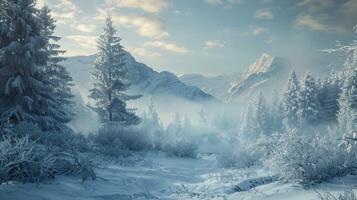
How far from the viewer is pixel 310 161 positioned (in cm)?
810

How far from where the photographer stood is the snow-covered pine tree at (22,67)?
17859 mm

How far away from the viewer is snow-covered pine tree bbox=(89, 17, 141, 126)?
105 ft

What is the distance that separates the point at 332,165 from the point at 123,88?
26180 mm

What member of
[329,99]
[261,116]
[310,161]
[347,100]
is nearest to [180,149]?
[310,161]

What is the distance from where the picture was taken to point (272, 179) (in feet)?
31.8

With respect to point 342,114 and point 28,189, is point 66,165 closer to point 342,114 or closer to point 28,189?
point 28,189

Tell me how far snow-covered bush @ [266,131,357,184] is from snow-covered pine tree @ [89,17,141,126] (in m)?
24.3

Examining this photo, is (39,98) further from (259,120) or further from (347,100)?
(259,120)

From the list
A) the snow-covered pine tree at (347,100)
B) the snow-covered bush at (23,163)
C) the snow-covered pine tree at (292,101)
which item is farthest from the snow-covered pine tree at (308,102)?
the snow-covered bush at (23,163)

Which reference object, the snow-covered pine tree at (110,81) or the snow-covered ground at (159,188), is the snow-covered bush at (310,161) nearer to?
the snow-covered ground at (159,188)

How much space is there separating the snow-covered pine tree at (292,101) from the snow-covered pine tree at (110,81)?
2230 cm

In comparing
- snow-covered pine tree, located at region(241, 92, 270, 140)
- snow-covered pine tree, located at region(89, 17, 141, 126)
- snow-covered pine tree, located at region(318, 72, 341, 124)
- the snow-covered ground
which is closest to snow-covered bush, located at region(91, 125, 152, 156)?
the snow-covered ground

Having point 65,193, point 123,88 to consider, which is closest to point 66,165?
point 65,193

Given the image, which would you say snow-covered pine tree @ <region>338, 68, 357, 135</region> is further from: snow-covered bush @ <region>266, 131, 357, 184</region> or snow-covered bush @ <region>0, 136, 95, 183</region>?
snow-covered bush @ <region>0, 136, 95, 183</region>
